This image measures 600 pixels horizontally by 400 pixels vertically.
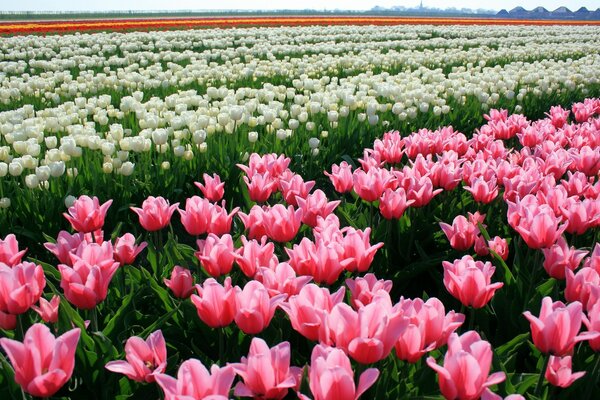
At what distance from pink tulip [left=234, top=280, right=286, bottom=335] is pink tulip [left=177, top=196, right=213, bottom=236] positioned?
2.38ft

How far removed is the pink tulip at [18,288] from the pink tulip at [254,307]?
61 cm

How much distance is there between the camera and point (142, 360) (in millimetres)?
1487

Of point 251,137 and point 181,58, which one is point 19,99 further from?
point 181,58

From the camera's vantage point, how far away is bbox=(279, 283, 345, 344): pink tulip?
1501 millimetres

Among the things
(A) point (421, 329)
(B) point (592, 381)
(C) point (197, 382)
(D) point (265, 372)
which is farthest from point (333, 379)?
(B) point (592, 381)

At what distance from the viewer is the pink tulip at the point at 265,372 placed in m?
1.32

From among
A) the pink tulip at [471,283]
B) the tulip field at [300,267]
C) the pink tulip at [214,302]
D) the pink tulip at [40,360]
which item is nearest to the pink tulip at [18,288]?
the tulip field at [300,267]

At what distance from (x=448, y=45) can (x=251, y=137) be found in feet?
41.5

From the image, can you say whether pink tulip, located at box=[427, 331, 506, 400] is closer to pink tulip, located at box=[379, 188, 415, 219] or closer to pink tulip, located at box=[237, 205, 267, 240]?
pink tulip, located at box=[237, 205, 267, 240]

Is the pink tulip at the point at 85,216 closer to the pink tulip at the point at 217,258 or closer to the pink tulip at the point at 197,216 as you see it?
the pink tulip at the point at 197,216

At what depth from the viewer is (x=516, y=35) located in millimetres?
20750

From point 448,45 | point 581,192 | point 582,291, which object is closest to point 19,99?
point 581,192

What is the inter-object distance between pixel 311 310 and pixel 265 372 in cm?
25

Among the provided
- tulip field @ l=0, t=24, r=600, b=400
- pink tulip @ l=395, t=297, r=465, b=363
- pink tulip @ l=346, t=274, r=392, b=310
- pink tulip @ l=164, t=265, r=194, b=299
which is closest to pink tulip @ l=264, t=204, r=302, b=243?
tulip field @ l=0, t=24, r=600, b=400
